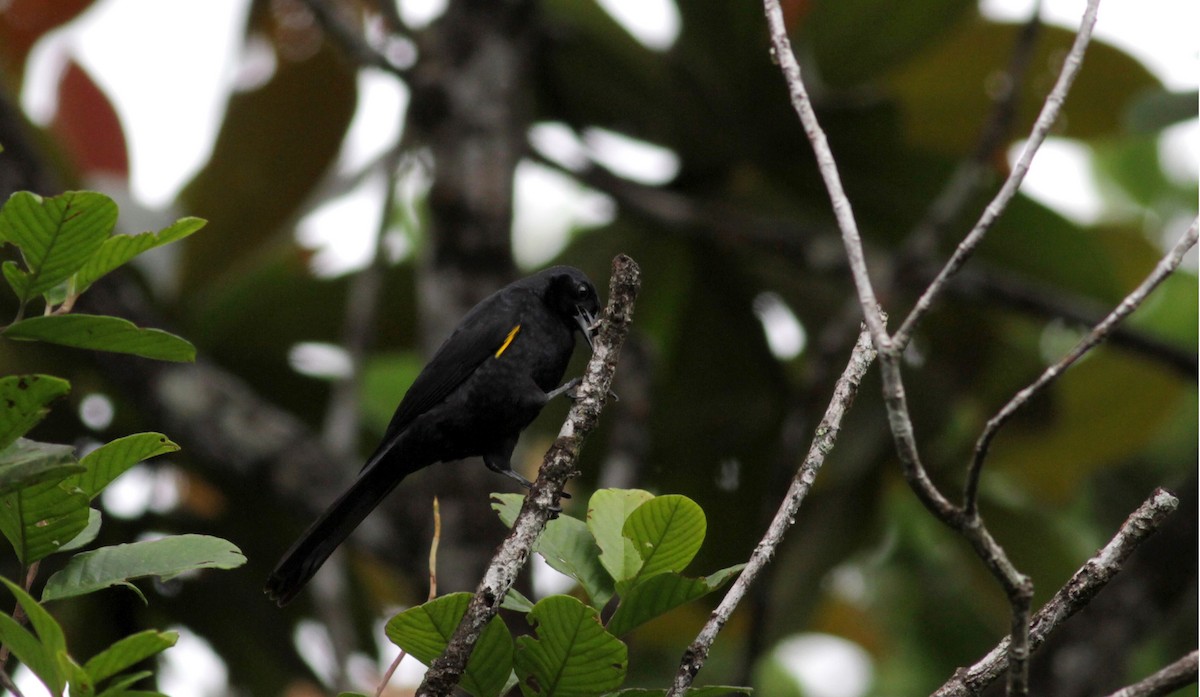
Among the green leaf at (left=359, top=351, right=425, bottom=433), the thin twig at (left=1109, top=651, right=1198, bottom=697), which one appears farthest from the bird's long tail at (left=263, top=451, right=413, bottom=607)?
the green leaf at (left=359, top=351, right=425, bottom=433)

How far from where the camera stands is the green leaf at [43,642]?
5.22ft

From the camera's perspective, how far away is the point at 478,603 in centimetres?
191

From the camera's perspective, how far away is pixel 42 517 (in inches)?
72.1

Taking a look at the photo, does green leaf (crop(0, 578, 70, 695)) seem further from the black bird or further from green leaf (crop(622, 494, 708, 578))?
the black bird

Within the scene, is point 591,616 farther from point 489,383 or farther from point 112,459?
point 489,383

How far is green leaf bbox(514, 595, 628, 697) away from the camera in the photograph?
185 cm

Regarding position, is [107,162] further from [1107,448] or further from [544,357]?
[1107,448]

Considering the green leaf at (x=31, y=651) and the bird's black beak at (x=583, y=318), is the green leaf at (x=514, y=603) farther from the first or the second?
the bird's black beak at (x=583, y=318)

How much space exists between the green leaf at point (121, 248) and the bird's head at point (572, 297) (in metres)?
1.85

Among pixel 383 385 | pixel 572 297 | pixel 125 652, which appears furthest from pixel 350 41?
pixel 125 652

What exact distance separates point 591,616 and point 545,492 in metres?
0.28

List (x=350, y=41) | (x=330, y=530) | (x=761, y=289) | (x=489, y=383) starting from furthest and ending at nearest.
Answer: (x=761, y=289) < (x=350, y=41) < (x=489, y=383) < (x=330, y=530)

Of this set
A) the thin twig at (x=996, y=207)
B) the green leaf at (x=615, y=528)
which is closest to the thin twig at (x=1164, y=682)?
the thin twig at (x=996, y=207)

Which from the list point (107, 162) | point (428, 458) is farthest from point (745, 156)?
point (107, 162)
